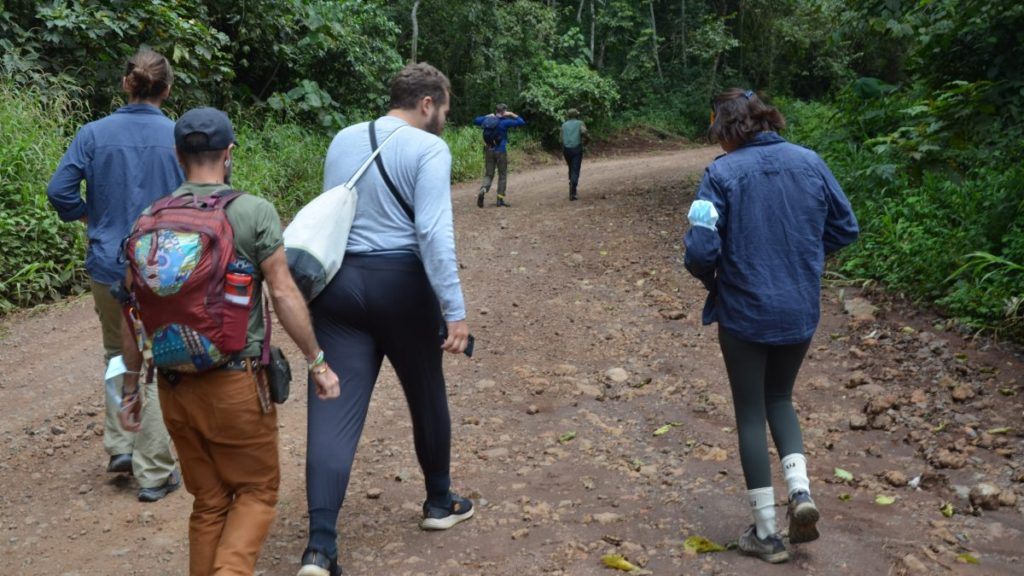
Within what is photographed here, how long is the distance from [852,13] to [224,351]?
937 centimetres

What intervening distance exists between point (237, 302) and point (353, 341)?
70 centimetres

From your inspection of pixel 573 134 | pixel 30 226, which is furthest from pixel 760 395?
pixel 573 134

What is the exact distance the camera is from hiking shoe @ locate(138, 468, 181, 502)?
4.40 m

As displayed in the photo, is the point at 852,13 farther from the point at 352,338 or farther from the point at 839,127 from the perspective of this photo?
the point at 352,338

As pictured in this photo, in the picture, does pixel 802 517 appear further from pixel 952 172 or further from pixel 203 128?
pixel 952 172

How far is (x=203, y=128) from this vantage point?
2910 mm

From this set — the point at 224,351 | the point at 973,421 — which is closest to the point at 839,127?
the point at 973,421

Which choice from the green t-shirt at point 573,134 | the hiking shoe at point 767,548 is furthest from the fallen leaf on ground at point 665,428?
the green t-shirt at point 573,134

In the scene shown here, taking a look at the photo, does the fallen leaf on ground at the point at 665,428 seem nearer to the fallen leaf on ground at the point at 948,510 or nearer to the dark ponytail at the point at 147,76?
the fallen leaf on ground at the point at 948,510

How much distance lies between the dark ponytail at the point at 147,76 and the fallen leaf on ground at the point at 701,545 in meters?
3.10

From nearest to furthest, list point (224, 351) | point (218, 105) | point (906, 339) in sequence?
point (224, 351) < point (906, 339) < point (218, 105)

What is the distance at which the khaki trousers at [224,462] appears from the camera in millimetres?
2877

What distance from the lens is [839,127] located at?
12477mm

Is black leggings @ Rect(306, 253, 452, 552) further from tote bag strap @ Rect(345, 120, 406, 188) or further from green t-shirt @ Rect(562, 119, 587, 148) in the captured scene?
green t-shirt @ Rect(562, 119, 587, 148)
